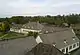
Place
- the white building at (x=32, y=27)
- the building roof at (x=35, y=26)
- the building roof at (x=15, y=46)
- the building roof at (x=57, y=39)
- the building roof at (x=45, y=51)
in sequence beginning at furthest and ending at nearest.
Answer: the building roof at (x=35, y=26) → the white building at (x=32, y=27) → the building roof at (x=57, y=39) → the building roof at (x=45, y=51) → the building roof at (x=15, y=46)

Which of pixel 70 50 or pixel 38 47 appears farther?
pixel 70 50

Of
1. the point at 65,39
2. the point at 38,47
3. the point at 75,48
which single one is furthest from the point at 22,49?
the point at 75,48

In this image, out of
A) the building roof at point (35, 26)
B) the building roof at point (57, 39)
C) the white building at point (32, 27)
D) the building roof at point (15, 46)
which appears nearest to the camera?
the building roof at point (15, 46)

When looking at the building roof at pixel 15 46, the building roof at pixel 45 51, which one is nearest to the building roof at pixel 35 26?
the building roof at pixel 15 46

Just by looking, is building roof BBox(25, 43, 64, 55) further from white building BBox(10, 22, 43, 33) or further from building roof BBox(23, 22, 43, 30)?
building roof BBox(23, 22, 43, 30)

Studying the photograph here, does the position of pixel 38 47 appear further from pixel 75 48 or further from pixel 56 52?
pixel 75 48

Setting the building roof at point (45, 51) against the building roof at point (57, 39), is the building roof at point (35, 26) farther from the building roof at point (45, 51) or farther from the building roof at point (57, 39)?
the building roof at point (45, 51)

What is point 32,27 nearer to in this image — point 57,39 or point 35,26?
point 35,26

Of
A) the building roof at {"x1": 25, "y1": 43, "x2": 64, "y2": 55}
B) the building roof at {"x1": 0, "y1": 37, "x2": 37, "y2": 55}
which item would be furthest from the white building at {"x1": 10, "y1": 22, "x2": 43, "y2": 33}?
the building roof at {"x1": 25, "y1": 43, "x2": 64, "y2": 55}

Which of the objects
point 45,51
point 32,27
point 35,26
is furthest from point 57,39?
point 32,27
